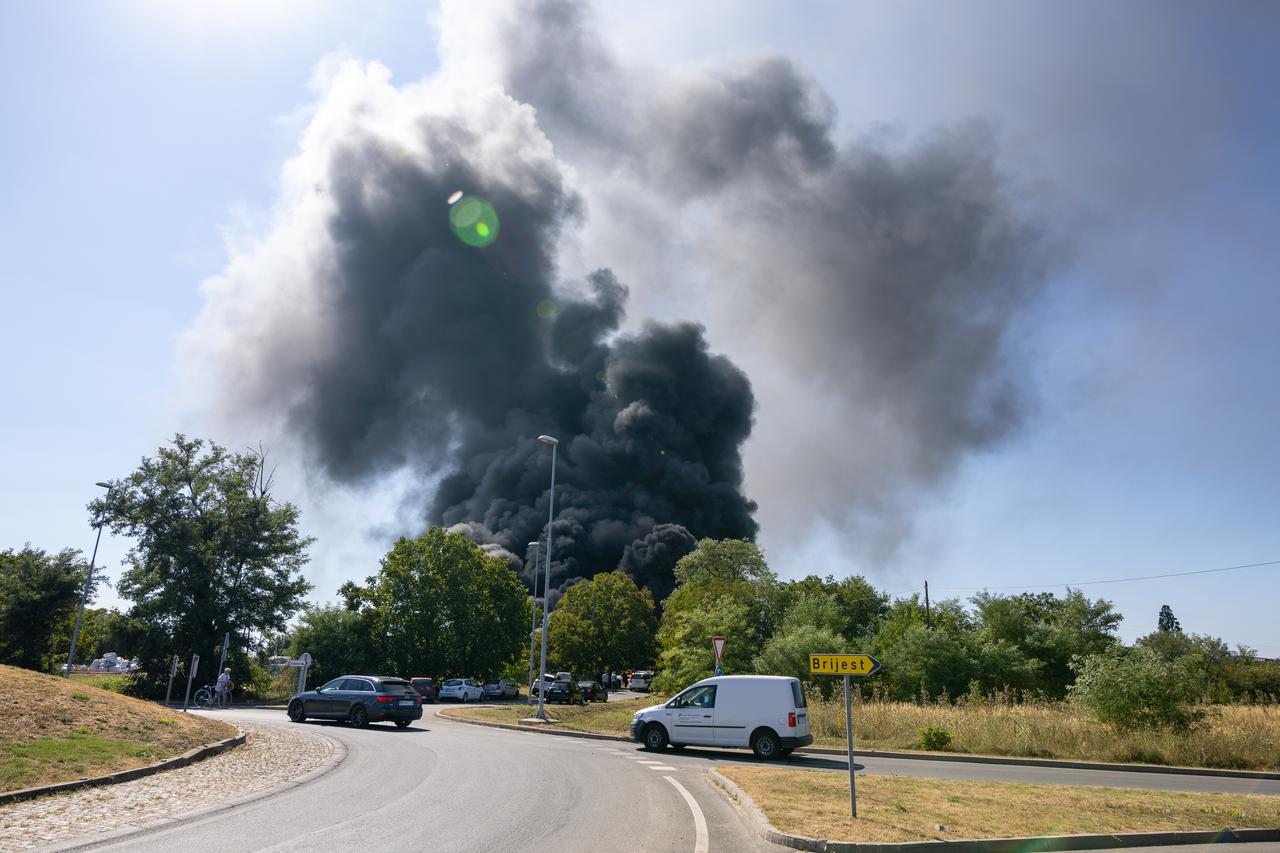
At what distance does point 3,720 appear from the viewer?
40.0 feet

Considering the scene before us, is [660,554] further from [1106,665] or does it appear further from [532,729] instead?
[1106,665]

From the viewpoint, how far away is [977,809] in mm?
9734

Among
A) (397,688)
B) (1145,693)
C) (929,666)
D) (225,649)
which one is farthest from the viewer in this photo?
(225,649)

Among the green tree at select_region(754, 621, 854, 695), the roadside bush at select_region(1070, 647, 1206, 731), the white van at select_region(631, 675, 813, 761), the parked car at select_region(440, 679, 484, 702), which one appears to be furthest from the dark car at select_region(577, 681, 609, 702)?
the roadside bush at select_region(1070, 647, 1206, 731)

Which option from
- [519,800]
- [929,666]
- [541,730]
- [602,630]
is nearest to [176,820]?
[519,800]

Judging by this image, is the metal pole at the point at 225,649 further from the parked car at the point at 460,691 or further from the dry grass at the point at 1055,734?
the dry grass at the point at 1055,734

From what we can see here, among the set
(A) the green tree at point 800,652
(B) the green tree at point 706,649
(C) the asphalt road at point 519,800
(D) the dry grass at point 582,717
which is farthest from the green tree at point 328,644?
(C) the asphalt road at point 519,800

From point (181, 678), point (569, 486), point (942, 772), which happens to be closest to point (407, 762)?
point (942, 772)

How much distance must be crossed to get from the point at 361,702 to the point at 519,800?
15059 millimetres

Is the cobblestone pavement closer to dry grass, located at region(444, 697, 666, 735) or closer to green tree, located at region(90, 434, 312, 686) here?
dry grass, located at region(444, 697, 666, 735)

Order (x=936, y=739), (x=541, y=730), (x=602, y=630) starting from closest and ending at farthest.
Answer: (x=936, y=739), (x=541, y=730), (x=602, y=630)

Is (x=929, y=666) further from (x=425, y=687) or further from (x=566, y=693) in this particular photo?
(x=425, y=687)

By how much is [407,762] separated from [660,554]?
77626 millimetres

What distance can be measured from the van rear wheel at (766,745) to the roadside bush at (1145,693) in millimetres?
8106
